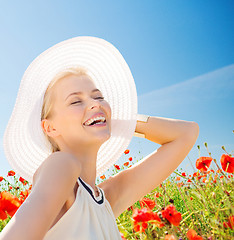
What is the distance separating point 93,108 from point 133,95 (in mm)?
668

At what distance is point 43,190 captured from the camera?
1.29 metres

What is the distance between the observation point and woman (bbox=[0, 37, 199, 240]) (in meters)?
1.43

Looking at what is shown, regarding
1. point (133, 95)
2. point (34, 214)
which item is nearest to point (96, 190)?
point (34, 214)

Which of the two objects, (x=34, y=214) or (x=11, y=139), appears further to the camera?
(x=11, y=139)

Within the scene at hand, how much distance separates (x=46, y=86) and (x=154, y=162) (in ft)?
2.87

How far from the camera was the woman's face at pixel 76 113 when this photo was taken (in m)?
1.71

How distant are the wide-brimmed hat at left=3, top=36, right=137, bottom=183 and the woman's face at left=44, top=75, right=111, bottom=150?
0.96 ft

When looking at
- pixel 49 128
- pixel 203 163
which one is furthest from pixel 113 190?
pixel 203 163

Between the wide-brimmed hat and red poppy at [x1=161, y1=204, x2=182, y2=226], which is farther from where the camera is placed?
the wide-brimmed hat

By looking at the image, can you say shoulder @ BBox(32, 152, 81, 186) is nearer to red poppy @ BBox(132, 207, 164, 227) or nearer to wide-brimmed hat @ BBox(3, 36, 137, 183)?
red poppy @ BBox(132, 207, 164, 227)

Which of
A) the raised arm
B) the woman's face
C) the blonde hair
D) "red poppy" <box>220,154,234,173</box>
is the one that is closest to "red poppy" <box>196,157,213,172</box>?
"red poppy" <box>220,154,234,173</box>

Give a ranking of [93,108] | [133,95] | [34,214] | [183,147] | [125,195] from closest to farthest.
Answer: [34,214] → [93,108] → [125,195] → [183,147] → [133,95]

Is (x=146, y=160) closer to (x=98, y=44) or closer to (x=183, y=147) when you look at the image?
(x=183, y=147)

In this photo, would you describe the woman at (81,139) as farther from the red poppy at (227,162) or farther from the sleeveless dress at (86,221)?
the red poppy at (227,162)
